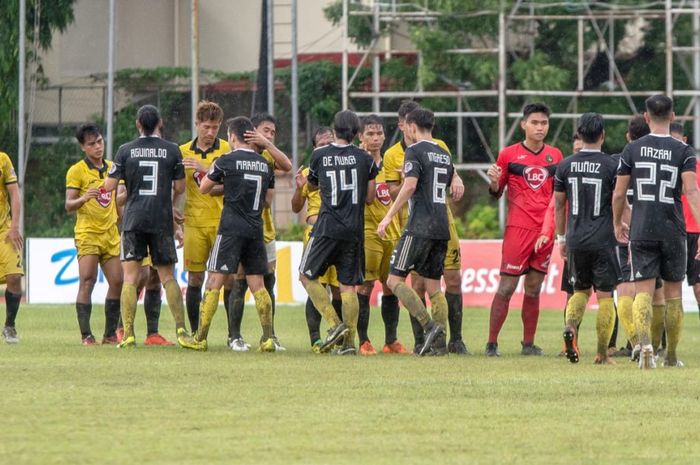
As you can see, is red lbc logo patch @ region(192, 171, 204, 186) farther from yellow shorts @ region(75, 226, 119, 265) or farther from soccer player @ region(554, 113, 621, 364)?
soccer player @ region(554, 113, 621, 364)

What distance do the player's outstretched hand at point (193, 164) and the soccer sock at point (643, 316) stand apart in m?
4.60

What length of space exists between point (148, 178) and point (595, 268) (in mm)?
4238

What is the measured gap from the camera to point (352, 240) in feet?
46.4

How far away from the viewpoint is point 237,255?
1422 centimetres

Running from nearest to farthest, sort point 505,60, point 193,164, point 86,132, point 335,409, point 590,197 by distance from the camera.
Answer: point 335,409 < point 590,197 < point 193,164 < point 86,132 < point 505,60

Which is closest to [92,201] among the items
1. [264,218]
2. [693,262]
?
[264,218]

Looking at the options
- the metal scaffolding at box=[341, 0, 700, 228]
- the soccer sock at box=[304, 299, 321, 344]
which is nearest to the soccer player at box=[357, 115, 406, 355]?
the soccer sock at box=[304, 299, 321, 344]

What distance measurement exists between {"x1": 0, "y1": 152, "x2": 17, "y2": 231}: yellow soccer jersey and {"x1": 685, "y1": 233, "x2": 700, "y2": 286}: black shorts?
6.66m

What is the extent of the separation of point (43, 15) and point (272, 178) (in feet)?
68.4

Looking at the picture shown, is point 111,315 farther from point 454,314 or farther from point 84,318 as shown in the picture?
point 454,314

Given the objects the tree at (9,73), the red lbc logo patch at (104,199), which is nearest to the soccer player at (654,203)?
the red lbc logo patch at (104,199)

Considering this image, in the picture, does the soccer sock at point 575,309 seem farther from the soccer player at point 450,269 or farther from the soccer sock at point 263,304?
the soccer sock at point 263,304

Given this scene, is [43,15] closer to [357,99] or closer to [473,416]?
[357,99]

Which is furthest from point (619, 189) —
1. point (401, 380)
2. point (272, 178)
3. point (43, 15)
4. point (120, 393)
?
point (43, 15)
